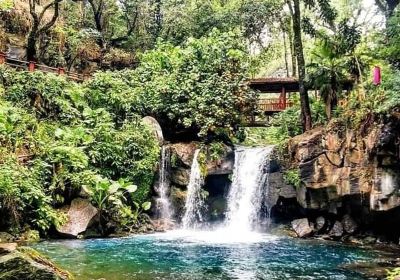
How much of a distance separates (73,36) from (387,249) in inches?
912

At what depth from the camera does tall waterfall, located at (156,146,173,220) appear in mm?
20391

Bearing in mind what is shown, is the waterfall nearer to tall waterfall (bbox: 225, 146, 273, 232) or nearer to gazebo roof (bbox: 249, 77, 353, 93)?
tall waterfall (bbox: 225, 146, 273, 232)

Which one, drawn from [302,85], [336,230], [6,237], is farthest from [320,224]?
[6,237]

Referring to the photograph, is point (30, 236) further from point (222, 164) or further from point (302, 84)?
point (302, 84)

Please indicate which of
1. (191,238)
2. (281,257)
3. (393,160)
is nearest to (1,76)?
(191,238)

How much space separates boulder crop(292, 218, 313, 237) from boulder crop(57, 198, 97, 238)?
308 inches

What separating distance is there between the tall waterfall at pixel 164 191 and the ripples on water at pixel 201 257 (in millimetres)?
3190

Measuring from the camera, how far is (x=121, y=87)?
78.7ft

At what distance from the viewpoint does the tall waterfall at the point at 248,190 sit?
20062 mm

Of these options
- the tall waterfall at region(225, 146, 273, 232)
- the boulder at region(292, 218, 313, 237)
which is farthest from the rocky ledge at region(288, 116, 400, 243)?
the tall waterfall at region(225, 146, 273, 232)

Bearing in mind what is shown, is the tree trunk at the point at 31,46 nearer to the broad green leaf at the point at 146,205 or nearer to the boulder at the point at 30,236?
the broad green leaf at the point at 146,205

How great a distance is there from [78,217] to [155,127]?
689cm

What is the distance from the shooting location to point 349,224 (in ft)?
56.3

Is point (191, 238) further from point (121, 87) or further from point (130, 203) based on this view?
point (121, 87)
